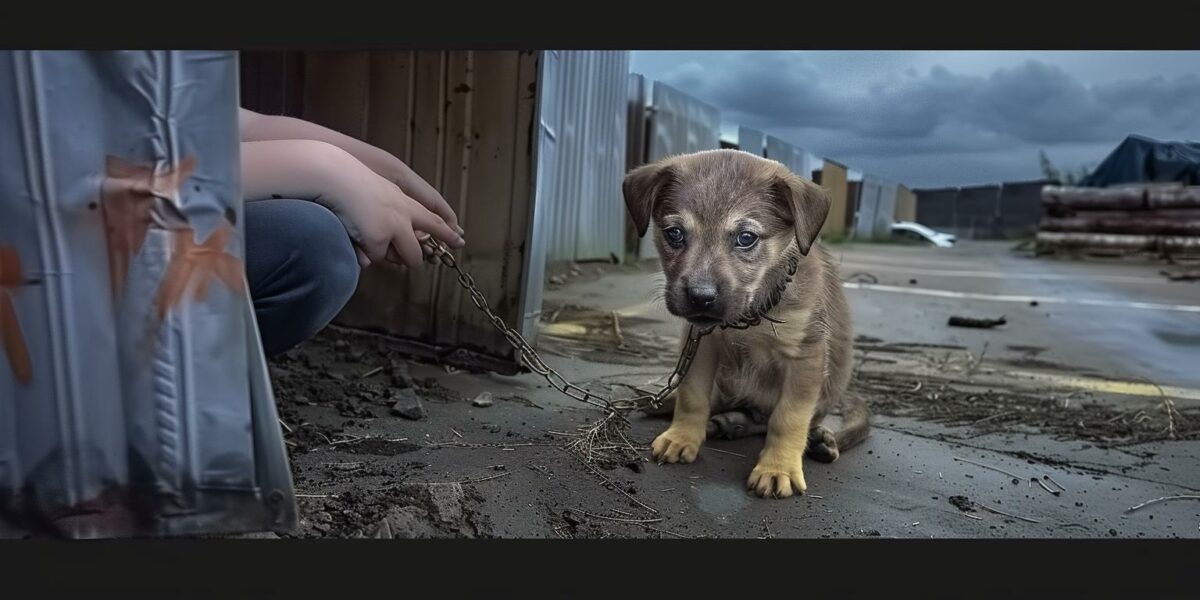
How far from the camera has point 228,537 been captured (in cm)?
251

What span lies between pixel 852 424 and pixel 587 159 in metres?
1.40

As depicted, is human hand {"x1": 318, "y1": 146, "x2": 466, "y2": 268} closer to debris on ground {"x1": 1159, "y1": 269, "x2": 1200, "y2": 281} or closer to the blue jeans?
the blue jeans

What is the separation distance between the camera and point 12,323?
7.88 feet

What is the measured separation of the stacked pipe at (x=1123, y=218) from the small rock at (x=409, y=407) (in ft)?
8.45

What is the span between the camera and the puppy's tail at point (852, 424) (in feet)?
11.0

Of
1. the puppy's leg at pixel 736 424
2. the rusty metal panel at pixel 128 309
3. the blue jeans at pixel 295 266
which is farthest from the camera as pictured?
the puppy's leg at pixel 736 424

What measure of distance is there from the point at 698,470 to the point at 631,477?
28 centimetres

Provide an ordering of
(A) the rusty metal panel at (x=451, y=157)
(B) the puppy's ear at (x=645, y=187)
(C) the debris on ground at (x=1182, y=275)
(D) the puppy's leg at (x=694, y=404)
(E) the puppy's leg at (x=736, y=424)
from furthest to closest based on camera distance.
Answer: (C) the debris on ground at (x=1182, y=275), (E) the puppy's leg at (x=736, y=424), (D) the puppy's leg at (x=694, y=404), (B) the puppy's ear at (x=645, y=187), (A) the rusty metal panel at (x=451, y=157)

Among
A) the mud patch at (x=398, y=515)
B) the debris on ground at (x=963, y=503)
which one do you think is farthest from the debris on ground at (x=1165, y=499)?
the mud patch at (x=398, y=515)

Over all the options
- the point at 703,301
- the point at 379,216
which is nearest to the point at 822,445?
the point at 703,301

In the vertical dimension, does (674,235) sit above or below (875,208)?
below

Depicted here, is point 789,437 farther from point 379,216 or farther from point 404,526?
point 379,216

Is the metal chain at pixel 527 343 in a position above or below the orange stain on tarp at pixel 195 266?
below

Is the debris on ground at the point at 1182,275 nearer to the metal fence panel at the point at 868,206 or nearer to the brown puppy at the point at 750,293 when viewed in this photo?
the metal fence panel at the point at 868,206
